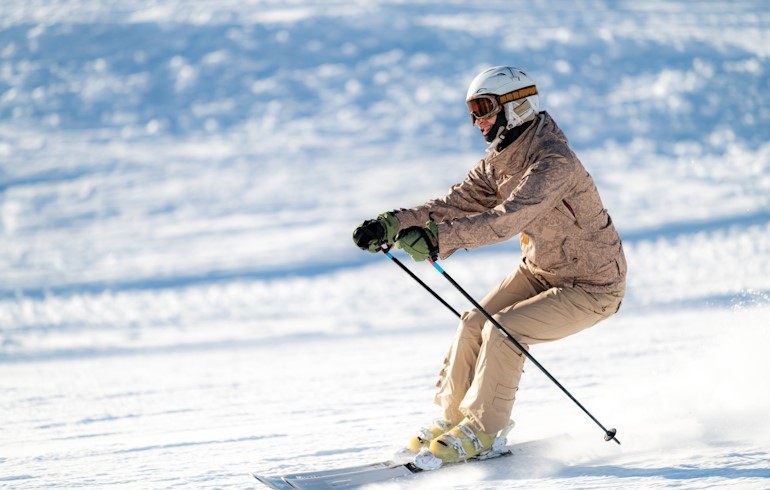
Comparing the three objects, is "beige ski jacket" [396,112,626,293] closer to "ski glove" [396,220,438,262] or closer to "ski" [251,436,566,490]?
"ski glove" [396,220,438,262]

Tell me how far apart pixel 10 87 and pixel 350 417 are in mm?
25726

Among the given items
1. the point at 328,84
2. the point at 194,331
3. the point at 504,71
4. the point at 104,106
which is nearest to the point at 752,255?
the point at 194,331

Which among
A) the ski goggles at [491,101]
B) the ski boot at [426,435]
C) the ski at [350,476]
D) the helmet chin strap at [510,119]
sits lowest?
the ski at [350,476]

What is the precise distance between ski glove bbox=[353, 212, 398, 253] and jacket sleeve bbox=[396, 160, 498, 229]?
0.36m

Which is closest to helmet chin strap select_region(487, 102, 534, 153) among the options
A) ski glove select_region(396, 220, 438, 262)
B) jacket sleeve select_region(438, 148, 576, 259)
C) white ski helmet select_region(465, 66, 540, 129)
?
white ski helmet select_region(465, 66, 540, 129)

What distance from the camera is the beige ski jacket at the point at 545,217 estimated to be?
3.77m

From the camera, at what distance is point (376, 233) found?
3.91 m

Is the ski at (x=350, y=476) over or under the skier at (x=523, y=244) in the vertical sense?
under

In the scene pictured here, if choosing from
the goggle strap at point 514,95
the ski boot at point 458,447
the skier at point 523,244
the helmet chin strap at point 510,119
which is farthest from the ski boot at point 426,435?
the goggle strap at point 514,95

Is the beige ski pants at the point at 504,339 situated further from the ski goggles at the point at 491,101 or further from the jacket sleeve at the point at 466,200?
the ski goggles at the point at 491,101

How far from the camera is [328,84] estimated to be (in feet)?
93.8

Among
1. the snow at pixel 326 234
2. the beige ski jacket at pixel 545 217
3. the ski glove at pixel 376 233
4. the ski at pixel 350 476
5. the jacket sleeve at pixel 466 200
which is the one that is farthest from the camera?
the snow at pixel 326 234

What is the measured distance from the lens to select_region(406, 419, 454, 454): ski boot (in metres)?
4.11

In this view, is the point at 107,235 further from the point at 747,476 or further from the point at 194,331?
the point at 747,476
